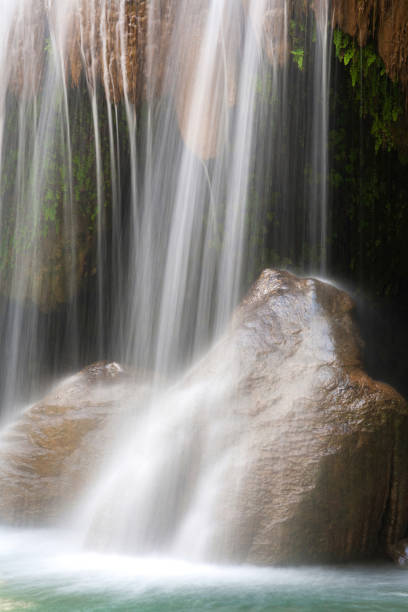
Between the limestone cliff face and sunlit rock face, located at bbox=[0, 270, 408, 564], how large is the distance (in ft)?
8.10

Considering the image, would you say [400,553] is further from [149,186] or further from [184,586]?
[149,186]

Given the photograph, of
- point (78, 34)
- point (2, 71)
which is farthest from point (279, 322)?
point (2, 71)

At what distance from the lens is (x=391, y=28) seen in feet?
19.6

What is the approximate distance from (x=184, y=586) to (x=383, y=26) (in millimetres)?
5352

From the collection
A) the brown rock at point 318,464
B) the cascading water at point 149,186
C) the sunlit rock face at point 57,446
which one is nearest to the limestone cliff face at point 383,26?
the cascading water at point 149,186

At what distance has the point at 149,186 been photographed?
7434 mm

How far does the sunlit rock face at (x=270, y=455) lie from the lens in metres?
4.27

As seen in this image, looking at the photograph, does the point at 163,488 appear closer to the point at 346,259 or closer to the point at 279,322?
the point at 279,322

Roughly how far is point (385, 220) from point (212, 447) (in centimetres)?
341

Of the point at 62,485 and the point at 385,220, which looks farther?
the point at 385,220

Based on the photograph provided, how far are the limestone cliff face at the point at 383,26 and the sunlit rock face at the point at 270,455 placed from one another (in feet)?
8.10

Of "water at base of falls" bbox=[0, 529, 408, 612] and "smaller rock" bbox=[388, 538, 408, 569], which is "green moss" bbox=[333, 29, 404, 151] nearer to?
"smaller rock" bbox=[388, 538, 408, 569]

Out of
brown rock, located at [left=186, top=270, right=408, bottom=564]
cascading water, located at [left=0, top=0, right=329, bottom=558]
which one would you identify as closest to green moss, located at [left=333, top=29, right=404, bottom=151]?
cascading water, located at [left=0, top=0, right=329, bottom=558]

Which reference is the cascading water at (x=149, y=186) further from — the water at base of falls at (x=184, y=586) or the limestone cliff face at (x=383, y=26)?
the water at base of falls at (x=184, y=586)
